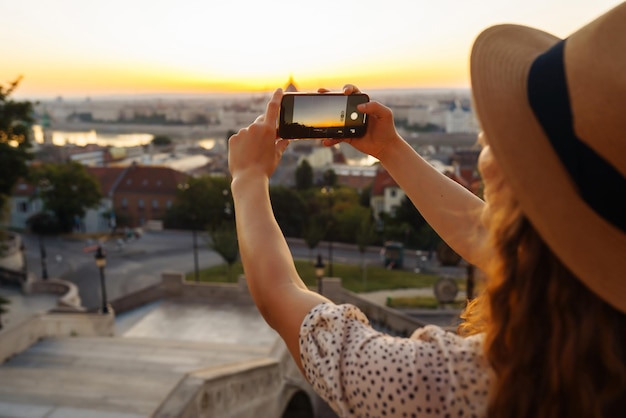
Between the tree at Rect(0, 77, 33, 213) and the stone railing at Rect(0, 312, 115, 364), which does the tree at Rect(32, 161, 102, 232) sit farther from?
the tree at Rect(0, 77, 33, 213)

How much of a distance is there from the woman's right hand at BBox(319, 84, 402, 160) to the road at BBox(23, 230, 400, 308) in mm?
23407

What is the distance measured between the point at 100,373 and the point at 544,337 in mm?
8409

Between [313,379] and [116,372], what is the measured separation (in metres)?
8.08

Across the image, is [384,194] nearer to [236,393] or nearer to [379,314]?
[379,314]

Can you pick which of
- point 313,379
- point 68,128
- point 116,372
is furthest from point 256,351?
point 68,128

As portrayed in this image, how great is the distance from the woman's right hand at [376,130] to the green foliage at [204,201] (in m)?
32.9

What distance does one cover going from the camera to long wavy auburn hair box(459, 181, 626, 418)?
3.40 feet

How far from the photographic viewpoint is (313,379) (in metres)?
1.21

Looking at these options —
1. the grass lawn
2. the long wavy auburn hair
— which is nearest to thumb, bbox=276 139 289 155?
the long wavy auburn hair

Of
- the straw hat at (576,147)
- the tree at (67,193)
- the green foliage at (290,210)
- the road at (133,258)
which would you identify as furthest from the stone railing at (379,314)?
the tree at (67,193)

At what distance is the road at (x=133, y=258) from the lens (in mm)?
27062

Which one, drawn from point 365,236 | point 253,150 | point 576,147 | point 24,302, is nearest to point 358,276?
point 365,236

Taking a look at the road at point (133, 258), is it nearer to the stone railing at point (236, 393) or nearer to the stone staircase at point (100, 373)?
the stone staircase at point (100, 373)

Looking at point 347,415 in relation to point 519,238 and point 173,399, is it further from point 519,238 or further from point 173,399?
point 173,399
